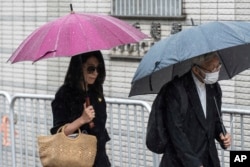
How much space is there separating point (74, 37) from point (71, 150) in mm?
796

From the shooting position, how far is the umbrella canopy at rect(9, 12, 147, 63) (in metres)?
5.21

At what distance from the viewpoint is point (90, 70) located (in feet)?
17.8

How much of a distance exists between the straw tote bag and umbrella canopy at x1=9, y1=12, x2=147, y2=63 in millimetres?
572

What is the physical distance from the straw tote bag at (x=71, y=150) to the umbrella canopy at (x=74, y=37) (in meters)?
0.57

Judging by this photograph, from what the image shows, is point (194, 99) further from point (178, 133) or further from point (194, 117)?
point (178, 133)

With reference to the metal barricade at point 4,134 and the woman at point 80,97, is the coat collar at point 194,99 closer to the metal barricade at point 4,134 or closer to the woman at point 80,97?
the woman at point 80,97

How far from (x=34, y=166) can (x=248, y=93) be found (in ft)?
7.80

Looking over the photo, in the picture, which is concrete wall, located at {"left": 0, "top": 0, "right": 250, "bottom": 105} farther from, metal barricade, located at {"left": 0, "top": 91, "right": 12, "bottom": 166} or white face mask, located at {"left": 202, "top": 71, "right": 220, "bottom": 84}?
white face mask, located at {"left": 202, "top": 71, "right": 220, "bottom": 84}

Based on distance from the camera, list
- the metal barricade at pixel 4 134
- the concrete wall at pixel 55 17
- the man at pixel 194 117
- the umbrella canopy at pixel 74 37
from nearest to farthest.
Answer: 1. the man at pixel 194 117
2. the umbrella canopy at pixel 74 37
3. the concrete wall at pixel 55 17
4. the metal barricade at pixel 4 134

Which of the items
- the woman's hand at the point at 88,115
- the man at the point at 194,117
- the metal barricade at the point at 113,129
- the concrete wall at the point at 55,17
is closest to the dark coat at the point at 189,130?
the man at the point at 194,117

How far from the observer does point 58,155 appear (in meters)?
5.36

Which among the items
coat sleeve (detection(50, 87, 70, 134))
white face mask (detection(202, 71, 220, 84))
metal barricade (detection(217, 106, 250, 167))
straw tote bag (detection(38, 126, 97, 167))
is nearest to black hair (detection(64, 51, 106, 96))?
coat sleeve (detection(50, 87, 70, 134))

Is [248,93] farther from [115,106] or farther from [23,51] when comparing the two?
[23,51]

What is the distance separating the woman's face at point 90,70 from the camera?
543 centimetres
